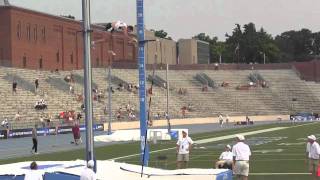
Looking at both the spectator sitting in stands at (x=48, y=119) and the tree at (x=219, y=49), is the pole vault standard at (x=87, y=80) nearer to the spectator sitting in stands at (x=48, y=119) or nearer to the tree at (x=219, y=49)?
the spectator sitting in stands at (x=48, y=119)

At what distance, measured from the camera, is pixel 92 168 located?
12.4 meters

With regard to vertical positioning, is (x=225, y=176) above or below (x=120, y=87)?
below

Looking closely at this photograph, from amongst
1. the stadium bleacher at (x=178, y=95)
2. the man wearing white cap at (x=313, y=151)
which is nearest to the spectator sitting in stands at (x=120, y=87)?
the stadium bleacher at (x=178, y=95)

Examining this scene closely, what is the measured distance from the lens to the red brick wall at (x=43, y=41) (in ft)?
274

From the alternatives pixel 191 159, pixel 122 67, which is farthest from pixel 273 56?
pixel 191 159

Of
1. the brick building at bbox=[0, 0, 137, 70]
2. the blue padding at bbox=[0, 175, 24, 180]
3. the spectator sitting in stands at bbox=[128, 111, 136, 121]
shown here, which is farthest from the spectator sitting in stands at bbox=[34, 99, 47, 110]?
the blue padding at bbox=[0, 175, 24, 180]

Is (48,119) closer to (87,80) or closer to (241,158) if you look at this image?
(241,158)

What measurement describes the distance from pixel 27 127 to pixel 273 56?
343 feet

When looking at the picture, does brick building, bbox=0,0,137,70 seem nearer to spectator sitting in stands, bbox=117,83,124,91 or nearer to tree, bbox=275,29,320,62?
spectator sitting in stands, bbox=117,83,124,91

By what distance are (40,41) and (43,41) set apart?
0.91m

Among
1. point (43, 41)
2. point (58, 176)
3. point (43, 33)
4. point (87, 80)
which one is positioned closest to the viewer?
point (87, 80)

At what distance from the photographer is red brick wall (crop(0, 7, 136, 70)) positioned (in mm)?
83562

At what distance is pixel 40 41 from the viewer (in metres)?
90.2

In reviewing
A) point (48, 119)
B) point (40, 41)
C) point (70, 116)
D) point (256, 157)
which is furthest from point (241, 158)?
point (40, 41)
